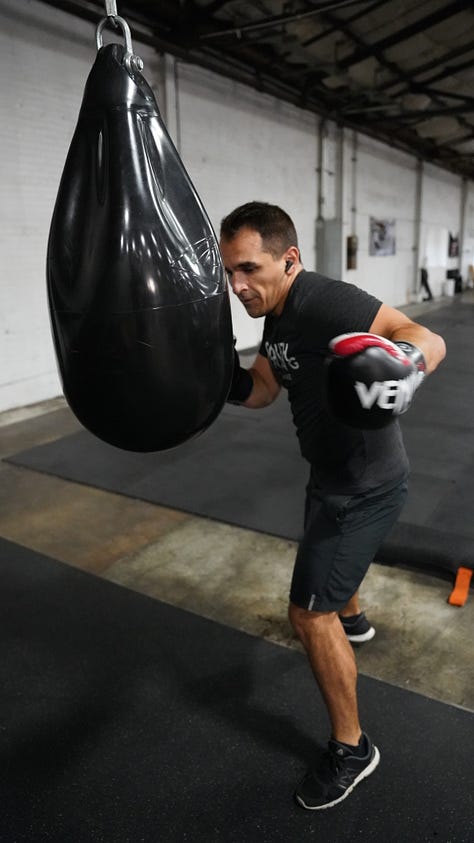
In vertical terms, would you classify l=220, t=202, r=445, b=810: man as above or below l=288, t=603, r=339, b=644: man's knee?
above

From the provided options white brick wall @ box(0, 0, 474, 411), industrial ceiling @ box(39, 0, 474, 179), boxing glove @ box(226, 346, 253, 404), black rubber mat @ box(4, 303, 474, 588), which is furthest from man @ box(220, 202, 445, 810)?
industrial ceiling @ box(39, 0, 474, 179)

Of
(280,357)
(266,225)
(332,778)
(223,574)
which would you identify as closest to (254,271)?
(266,225)

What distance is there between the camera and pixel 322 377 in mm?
1387

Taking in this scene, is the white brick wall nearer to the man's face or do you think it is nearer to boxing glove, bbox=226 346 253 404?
boxing glove, bbox=226 346 253 404

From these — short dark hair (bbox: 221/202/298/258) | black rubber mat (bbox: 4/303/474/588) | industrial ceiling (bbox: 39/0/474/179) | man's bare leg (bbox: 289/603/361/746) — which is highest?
industrial ceiling (bbox: 39/0/474/179)

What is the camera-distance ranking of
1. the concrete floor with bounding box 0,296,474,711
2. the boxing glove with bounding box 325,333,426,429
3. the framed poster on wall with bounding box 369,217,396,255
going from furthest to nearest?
the framed poster on wall with bounding box 369,217,396,255, the concrete floor with bounding box 0,296,474,711, the boxing glove with bounding box 325,333,426,429

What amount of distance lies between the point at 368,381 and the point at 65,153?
468 cm

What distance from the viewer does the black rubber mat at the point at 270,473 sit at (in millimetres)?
2465

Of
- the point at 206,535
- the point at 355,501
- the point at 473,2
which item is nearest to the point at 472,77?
the point at 473,2

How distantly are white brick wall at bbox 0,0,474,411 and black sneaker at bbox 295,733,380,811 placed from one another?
4141mm

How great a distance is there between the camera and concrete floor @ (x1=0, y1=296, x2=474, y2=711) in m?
1.86

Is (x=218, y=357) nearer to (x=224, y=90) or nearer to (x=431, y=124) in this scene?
(x=224, y=90)

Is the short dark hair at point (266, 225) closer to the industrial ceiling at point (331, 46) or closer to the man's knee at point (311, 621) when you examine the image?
the man's knee at point (311, 621)

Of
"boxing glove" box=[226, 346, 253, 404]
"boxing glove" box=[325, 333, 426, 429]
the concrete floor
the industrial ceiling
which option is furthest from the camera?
the industrial ceiling
